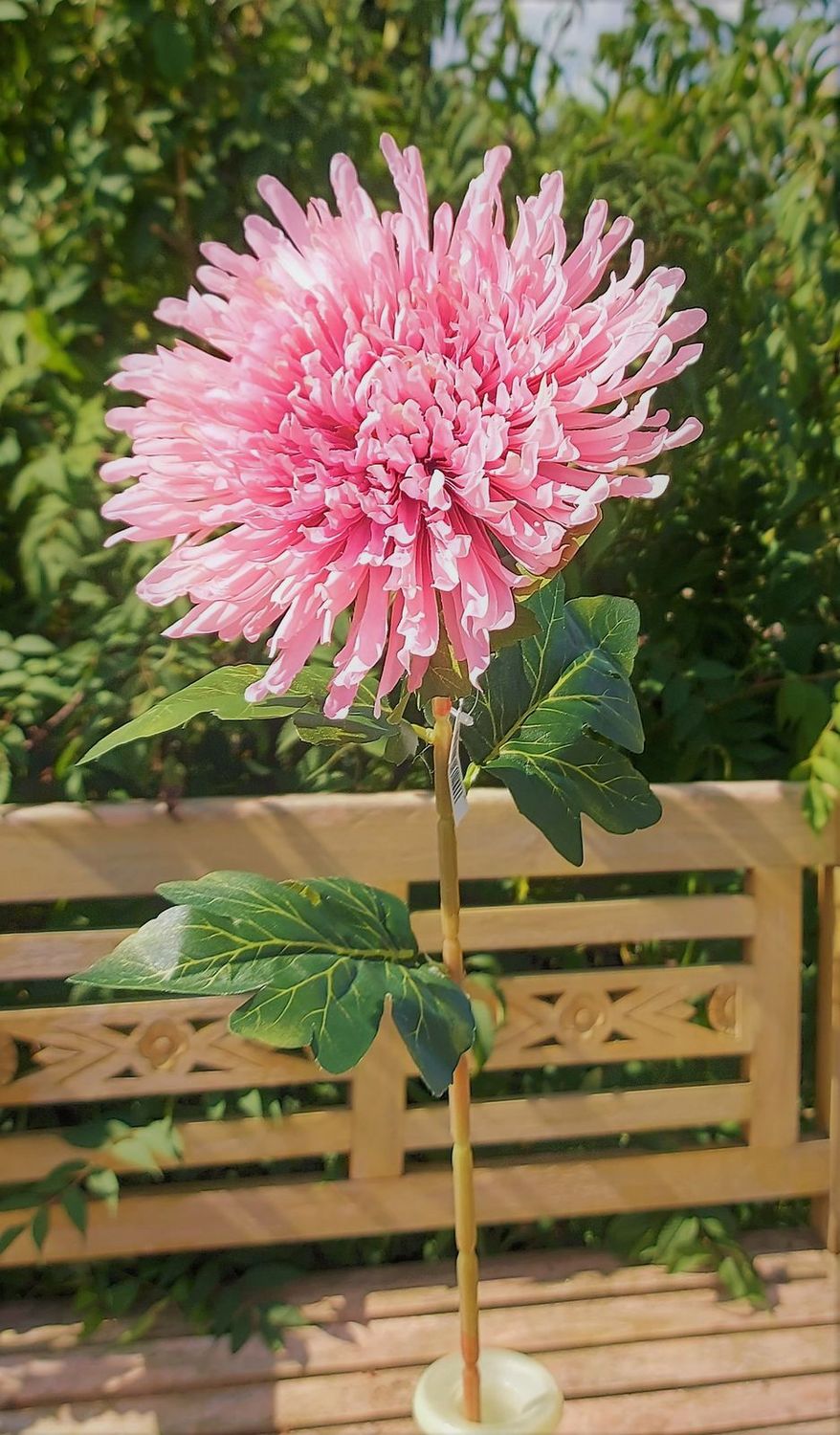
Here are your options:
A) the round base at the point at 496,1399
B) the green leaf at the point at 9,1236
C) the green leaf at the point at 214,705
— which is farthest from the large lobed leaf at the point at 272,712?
the green leaf at the point at 9,1236

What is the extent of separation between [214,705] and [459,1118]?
240 mm

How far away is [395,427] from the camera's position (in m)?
0.44

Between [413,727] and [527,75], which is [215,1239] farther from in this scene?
[527,75]

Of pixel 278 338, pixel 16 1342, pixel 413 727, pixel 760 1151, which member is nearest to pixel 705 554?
pixel 760 1151

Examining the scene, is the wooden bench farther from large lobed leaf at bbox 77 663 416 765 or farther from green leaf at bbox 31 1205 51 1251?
large lobed leaf at bbox 77 663 416 765

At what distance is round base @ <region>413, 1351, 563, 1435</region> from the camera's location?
0.57 metres

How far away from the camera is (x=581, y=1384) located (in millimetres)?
1045

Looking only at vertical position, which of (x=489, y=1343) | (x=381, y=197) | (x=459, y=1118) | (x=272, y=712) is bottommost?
(x=489, y=1343)

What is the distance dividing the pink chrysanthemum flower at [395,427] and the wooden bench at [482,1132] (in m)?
0.65

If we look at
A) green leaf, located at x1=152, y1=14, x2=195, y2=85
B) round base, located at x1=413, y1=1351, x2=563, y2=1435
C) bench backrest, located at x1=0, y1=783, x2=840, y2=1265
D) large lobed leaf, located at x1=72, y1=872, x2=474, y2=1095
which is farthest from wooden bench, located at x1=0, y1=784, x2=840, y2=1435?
green leaf, located at x1=152, y1=14, x2=195, y2=85

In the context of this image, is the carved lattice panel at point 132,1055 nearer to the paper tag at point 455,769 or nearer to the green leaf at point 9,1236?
the green leaf at point 9,1236

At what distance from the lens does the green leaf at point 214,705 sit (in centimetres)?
52

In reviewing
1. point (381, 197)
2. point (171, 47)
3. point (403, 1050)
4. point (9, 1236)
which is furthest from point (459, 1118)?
point (171, 47)

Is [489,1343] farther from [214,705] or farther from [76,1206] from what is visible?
[214,705]
